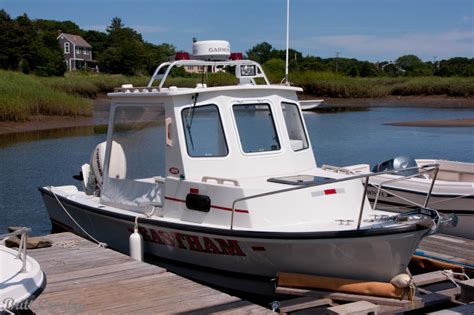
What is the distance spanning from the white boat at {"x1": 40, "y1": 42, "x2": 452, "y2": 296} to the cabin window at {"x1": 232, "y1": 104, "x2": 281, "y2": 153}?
0.5 inches

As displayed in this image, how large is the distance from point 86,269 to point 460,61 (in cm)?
10358

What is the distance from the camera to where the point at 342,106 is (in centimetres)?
5506

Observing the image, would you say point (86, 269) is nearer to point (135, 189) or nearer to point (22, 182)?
point (135, 189)

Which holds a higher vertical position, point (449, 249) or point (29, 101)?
point (29, 101)

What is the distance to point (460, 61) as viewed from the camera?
338ft

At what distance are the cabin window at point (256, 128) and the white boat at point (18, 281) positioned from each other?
10.7 feet

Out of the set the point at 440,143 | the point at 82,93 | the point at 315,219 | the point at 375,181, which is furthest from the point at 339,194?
the point at 82,93

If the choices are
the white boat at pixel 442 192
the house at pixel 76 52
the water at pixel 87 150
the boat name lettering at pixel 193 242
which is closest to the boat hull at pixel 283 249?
the boat name lettering at pixel 193 242

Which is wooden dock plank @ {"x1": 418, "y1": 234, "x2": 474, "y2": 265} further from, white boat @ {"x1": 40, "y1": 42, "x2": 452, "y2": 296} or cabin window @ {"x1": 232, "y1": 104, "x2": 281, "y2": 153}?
cabin window @ {"x1": 232, "y1": 104, "x2": 281, "y2": 153}

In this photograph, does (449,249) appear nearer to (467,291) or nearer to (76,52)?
(467,291)

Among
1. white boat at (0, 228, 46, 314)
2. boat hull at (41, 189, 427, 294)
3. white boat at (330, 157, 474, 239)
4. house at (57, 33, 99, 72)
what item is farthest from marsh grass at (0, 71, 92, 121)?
house at (57, 33, 99, 72)

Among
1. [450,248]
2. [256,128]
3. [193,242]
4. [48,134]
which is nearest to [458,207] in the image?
[450,248]

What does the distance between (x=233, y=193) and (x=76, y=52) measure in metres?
90.0

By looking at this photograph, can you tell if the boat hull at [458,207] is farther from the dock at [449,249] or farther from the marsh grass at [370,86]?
the marsh grass at [370,86]
